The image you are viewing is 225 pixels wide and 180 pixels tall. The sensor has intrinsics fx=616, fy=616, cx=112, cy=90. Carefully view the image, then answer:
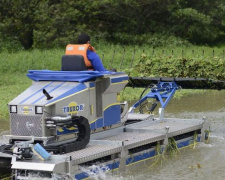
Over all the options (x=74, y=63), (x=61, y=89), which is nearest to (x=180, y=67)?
(x=74, y=63)

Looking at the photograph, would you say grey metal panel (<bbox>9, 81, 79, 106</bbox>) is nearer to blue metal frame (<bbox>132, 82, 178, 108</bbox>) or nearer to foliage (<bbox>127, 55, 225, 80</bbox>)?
blue metal frame (<bbox>132, 82, 178, 108</bbox>)

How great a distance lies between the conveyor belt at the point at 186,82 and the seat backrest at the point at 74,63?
10.2 ft

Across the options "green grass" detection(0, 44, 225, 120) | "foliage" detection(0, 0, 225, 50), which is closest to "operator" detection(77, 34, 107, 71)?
"green grass" detection(0, 44, 225, 120)

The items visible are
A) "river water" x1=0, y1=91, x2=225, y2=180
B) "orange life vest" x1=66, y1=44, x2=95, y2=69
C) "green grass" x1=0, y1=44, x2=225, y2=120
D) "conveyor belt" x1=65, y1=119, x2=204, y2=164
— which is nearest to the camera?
"conveyor belt" x1=65, y1=119, x2=204, y2=164

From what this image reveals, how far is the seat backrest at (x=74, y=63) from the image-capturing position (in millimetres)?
10164

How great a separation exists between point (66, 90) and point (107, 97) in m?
1.13

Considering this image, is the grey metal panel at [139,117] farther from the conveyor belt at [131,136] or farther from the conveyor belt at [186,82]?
the conveyor belt at [186,82]

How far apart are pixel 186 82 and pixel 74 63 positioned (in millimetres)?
3523

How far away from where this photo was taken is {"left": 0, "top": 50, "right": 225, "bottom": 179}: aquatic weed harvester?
8.61 metres

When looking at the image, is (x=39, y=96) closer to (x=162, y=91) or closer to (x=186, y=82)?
(x=162, y=91)

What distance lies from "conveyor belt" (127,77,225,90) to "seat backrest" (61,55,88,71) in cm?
309

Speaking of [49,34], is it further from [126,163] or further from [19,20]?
[126,163]

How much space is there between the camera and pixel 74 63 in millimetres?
10195

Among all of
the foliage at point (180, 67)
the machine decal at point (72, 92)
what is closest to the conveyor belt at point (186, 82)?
the foliage at point (180, 67)
